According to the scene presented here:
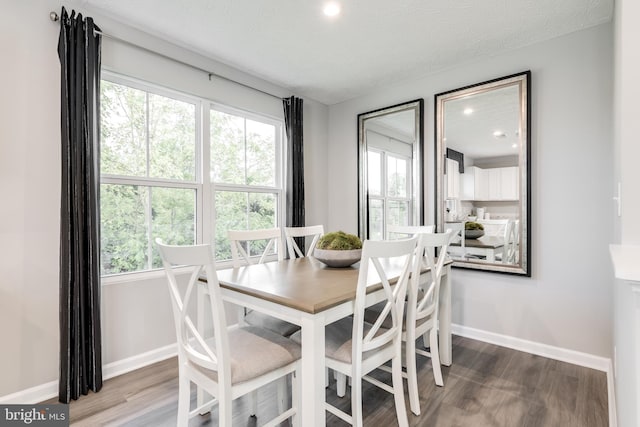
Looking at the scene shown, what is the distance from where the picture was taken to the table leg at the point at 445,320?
8.04ft

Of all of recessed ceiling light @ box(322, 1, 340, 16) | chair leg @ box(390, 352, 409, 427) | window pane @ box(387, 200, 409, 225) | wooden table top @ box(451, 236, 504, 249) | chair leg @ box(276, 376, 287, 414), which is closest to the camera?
chair leg @ box(390, 352, 409, 427)

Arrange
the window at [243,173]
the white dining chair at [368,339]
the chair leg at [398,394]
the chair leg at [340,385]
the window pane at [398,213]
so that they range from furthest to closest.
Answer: the window pane at [398,213] → the window at [243,173] → the chair leg at [340,385] → the chair leg at [398,394] → the white dining chair at [368,339]

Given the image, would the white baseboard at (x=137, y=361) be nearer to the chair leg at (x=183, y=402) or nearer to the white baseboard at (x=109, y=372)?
the white baseboard at (x=109, y=372)

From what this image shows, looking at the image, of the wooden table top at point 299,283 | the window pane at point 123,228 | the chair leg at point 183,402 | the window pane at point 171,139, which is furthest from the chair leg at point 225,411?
the window pane at point 171,139

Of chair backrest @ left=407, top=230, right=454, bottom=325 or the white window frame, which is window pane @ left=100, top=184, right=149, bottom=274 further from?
chair backrest @ left=407, top=230, right=454, bottom=325

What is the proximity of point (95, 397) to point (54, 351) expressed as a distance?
395 millimetres

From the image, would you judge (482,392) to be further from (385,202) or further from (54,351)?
(54,351)

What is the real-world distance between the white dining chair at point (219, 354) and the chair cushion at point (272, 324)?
0.17m

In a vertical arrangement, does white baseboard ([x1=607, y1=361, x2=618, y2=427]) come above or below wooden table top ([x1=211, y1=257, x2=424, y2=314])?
below

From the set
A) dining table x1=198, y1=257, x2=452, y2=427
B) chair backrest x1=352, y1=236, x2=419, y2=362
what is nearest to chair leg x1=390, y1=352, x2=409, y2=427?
chair backrest x1=352, y1=236, x2=419, y2=362

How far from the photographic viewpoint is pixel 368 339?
1581mm

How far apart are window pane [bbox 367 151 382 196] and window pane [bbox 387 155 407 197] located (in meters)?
0.11

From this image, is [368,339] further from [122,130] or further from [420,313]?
[122,130]

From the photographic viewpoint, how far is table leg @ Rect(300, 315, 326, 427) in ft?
4.43
